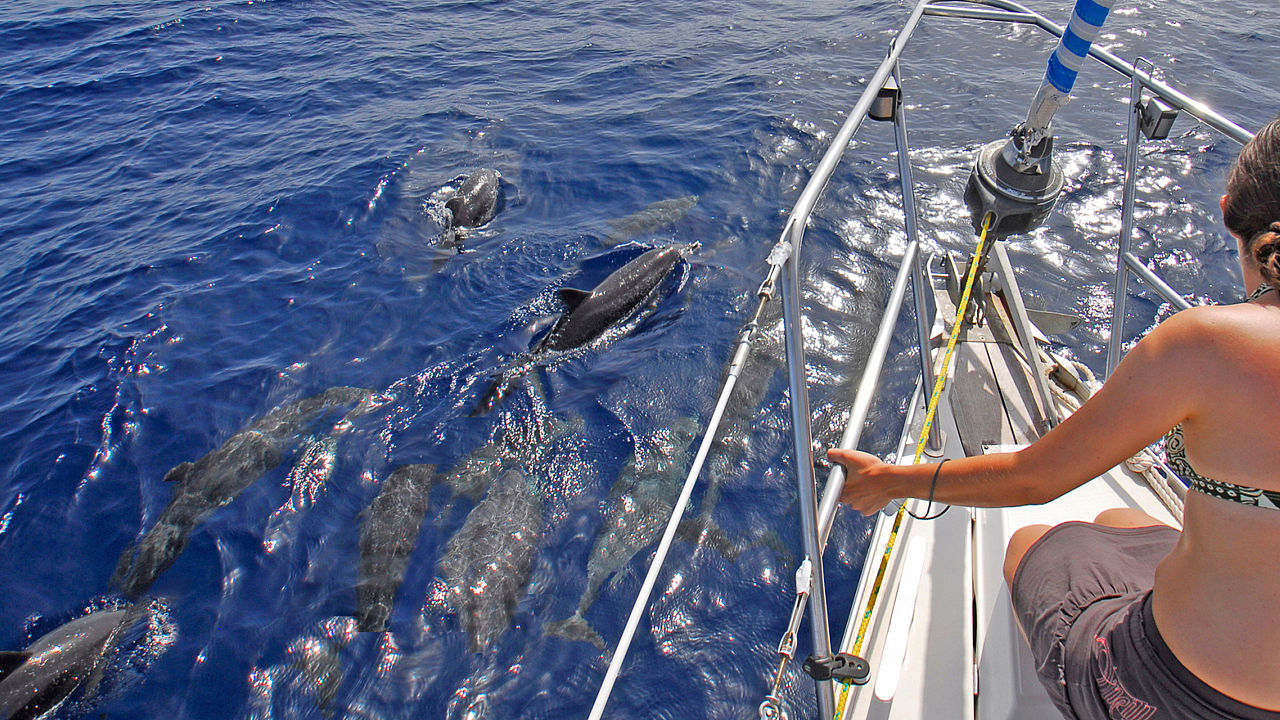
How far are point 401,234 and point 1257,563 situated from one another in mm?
7548

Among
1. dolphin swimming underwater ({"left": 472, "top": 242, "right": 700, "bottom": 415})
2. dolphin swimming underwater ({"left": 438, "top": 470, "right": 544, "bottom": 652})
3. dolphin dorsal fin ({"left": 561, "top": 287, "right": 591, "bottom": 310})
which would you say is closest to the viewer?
dolphin swimming underwater ({"left": 438, "top": 470, "right": 544, "bottom": 652})

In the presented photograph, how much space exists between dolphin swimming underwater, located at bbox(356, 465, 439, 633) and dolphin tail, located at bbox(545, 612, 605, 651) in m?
1.02

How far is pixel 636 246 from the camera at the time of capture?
23.5 feet

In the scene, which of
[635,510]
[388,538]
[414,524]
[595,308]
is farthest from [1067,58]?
[388,538]

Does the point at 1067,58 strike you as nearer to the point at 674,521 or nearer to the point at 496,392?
the point at 674,521

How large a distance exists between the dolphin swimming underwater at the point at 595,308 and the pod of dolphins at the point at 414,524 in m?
0.02

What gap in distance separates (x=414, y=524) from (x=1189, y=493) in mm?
4085

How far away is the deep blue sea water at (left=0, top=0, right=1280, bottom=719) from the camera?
13.1 feet

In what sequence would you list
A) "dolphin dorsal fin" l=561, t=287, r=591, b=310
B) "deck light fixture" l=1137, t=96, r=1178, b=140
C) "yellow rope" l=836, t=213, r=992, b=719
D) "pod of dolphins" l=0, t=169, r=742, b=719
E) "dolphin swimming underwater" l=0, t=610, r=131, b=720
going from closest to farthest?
"yellow rope" l=836, t=213, r=992, b=719 → "deck light fixture" l=1137, t=96, r=1178, b=140 → "dolphin swimming underwater" l=0, t=610, r=131, b=720 → "pod of dolphins" l=0, t=169, r=742, b=719 → "dolphin dorsal fin" l=561, t=287, r=591, b=310

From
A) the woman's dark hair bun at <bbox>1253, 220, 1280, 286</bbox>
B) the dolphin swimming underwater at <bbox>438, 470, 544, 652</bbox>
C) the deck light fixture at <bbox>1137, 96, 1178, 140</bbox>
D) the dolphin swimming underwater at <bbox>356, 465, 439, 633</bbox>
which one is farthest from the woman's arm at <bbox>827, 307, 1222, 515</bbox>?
the dolphin swimming underwater at <bbox>356, 465, 439, 633</bbox>

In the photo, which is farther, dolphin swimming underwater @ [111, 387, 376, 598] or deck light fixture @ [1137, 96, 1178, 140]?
dolphin swimming underwater @ [111, 387, 376, 598]

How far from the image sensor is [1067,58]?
320cm

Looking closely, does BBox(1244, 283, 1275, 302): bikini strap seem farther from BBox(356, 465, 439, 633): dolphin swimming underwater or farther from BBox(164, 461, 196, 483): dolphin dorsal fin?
BBox(164, 461, 196, 483): dolphin dorsal fin

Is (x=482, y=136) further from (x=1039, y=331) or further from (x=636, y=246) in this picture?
(x=1039, y=331)
